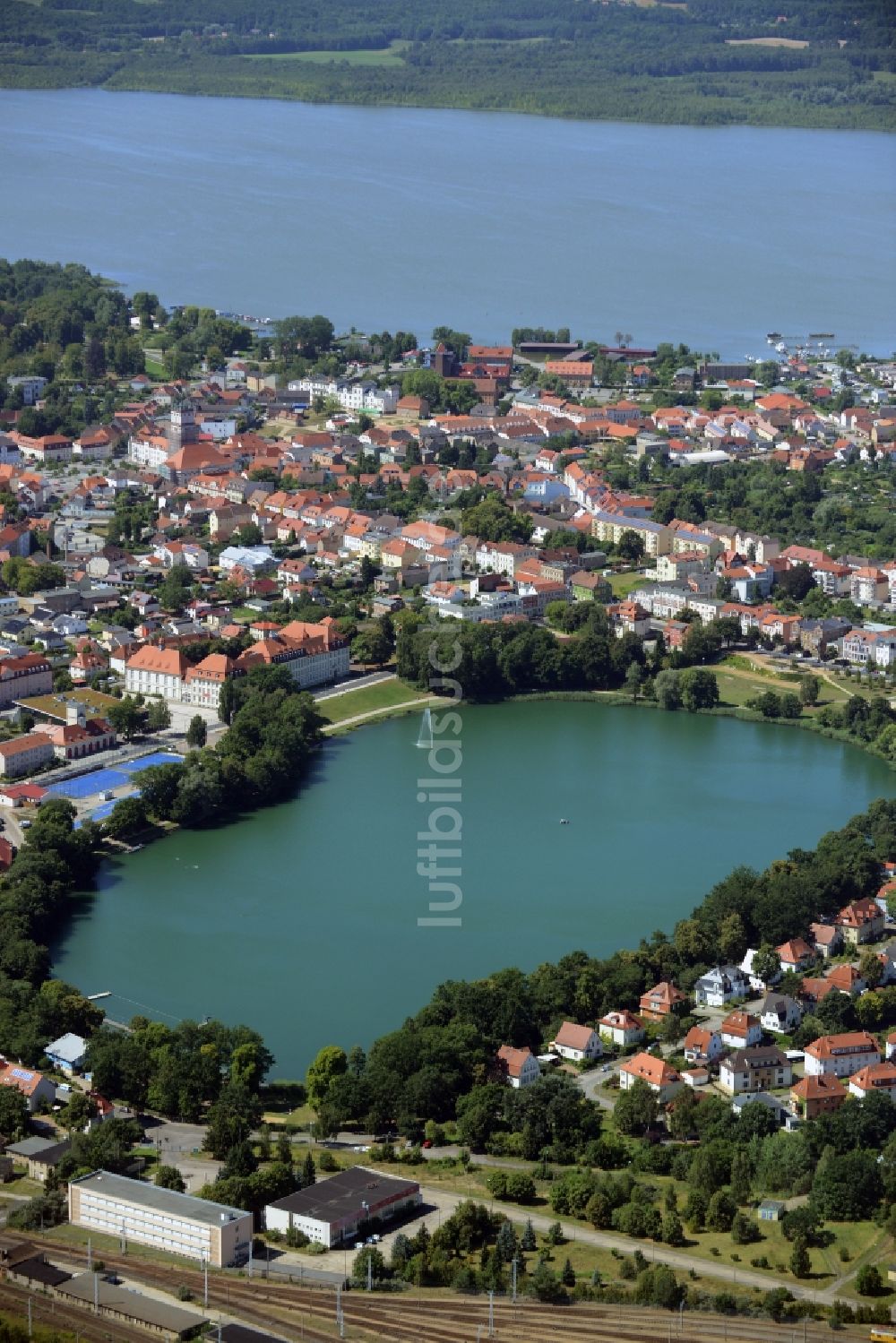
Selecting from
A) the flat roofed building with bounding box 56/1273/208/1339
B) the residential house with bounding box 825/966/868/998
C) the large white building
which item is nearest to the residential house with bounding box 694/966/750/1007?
the residential house with bounding box 825/966/868/998

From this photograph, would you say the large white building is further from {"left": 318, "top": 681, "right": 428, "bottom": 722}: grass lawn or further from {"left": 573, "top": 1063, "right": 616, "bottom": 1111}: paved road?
{"left": 573, "top": 1063, "right": 616, "bottom": 1111}: paved road

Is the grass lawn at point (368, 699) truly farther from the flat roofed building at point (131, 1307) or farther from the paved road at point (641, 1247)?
the flat roofed building at point (131, 1307)

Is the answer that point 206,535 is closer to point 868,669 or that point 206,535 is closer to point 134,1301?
point 868,669

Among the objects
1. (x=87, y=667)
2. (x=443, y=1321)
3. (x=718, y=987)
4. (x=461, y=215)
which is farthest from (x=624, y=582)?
(x=461, y=215)

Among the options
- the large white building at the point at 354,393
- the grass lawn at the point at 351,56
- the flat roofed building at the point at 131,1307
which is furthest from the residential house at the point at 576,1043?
the grass lawn at the point at 351,56

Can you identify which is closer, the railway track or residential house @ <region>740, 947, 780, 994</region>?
the railway track

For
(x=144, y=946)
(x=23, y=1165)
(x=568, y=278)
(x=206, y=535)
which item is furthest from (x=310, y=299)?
(x=23, y=1165)
